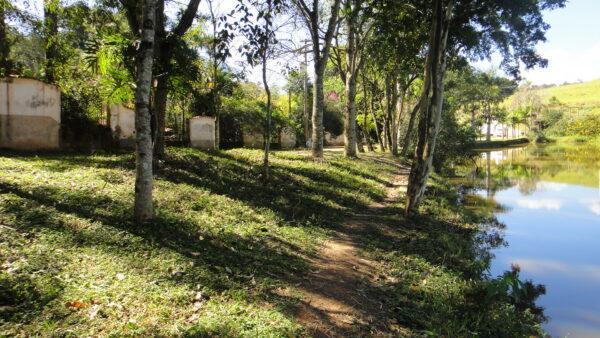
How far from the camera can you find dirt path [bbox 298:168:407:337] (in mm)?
5492

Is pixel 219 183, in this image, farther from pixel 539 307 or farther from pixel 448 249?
pixel 539 307

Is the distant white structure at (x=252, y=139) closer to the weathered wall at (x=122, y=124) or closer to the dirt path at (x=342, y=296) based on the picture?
the weathered wall at (x=122, y=124)

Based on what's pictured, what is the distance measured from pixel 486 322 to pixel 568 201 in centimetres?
1735

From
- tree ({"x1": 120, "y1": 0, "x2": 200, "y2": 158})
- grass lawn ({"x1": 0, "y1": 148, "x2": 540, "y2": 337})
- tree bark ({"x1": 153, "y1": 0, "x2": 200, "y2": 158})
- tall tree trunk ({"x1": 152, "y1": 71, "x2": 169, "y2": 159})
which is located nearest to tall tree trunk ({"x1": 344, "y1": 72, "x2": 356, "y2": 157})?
grass lawn ({"x1": 0, "y1": 148, "x2": 540, "y2": 337})

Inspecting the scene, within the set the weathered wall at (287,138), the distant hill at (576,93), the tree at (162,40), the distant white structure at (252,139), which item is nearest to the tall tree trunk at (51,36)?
the tree at (162,40)

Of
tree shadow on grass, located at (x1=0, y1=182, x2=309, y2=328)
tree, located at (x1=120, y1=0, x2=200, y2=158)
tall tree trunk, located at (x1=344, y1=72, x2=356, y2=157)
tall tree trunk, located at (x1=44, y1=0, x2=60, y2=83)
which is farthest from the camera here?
tall tree trunk, located at (x1=344, y1=72, x2=356, y2=157)

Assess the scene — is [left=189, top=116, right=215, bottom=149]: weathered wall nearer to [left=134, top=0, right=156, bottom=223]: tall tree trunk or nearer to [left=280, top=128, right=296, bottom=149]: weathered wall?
[left=280, top=128, right=296, bottom=149]: weathered wall

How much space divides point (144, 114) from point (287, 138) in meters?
22.8

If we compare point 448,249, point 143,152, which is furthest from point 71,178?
point 448,249

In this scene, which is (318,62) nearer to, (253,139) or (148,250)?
(253,139)

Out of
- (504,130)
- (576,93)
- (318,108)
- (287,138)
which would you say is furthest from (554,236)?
(576,93)

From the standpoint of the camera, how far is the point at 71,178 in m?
9.90

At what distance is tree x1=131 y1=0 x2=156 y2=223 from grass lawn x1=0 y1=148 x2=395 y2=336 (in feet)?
1.54

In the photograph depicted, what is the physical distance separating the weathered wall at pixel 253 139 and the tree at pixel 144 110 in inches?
687
